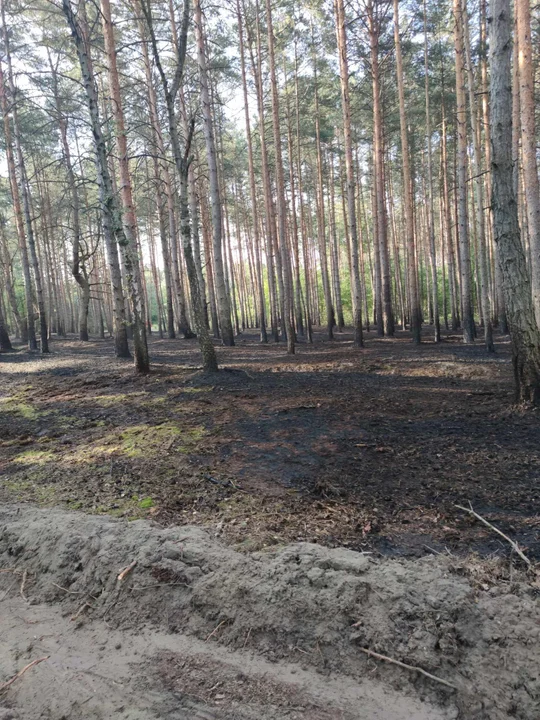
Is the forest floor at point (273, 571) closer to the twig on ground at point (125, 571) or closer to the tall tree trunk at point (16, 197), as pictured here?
→ the twig on ground at point (125, 571)

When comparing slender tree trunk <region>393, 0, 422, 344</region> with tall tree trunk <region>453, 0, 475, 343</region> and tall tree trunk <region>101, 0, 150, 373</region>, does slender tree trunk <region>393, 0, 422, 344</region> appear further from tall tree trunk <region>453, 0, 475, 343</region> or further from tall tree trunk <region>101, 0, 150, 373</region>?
tall tree trunk <region>101, 0, 150, 373</region>

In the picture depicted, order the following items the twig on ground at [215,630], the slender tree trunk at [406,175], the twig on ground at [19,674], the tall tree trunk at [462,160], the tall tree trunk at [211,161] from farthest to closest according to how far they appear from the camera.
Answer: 1. the slender tree trunk at [406,175]
2. the tall tree trunk at [211,161]
3. the tall tree trunk at [462,160]
4. the twig on ground at [215,630]
5. the twig on ground at [19,674]

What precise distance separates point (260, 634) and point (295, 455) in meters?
2.49

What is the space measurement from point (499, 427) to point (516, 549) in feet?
9.47

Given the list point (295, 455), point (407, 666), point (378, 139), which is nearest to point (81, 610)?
point (407, 666)

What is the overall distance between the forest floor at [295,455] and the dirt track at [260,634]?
0.40 meters

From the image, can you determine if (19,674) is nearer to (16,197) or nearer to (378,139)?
(378,139)

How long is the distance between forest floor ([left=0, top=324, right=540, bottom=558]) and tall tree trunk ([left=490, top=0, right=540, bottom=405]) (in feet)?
2.47

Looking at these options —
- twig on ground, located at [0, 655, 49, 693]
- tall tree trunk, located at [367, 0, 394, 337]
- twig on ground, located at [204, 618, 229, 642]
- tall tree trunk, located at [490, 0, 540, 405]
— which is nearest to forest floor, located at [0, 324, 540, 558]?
twig on ground, located at [204, 618, 229, 642]

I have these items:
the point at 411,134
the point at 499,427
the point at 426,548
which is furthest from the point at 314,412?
the point at 411,134

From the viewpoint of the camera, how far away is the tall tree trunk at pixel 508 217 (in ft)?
17.9

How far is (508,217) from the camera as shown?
18.0 feet

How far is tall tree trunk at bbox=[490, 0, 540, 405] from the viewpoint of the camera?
17.9ft

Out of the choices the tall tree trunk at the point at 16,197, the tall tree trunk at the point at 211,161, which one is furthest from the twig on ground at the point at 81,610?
the tall tree trunk at the point at 16,197
